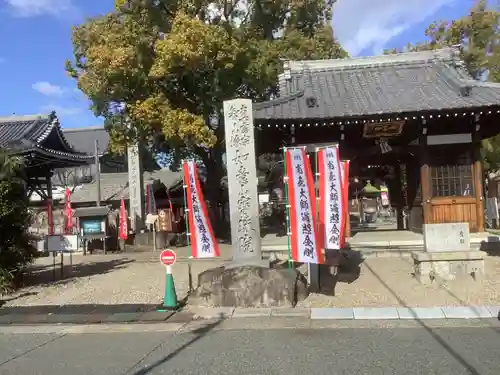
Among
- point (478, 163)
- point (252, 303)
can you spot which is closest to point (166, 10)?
point (478, 163)

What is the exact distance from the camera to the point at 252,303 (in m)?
8.91

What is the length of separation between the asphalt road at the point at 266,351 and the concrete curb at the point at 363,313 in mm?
502

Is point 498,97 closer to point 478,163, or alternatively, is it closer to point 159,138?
point 478,163

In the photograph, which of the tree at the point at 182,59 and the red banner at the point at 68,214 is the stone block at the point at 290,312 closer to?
the tree at the point at 182,59

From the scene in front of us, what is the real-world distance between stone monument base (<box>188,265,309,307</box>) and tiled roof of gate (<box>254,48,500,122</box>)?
4929 millimetres

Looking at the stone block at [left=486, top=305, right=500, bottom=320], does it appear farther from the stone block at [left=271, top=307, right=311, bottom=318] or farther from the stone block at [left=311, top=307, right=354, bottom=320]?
the stone block at [left=271, top=307, right=311, bottom=318]

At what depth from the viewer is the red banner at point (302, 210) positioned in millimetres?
9109

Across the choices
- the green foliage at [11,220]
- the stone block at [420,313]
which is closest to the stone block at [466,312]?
the stone block at [420,313]

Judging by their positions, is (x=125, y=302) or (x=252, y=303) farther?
(x=125, y=302)

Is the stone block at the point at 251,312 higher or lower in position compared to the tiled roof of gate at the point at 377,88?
lower

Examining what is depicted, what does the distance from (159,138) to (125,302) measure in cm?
1245

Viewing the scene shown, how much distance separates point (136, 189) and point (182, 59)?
10012mm

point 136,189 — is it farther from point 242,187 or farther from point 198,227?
point 242,187

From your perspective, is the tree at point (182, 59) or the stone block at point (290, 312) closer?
the stone block at point (290, 312)
